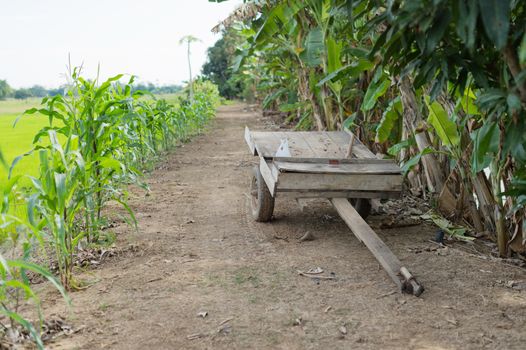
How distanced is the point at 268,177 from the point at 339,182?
2.33 ft

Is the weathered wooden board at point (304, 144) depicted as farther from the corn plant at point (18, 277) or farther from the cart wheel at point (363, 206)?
the corn plant at point (18, 277)

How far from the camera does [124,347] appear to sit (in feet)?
10.6

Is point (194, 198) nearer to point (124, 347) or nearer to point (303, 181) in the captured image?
point (303, 181)

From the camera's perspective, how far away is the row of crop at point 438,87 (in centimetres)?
245

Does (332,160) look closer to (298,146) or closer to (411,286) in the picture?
(298,146)

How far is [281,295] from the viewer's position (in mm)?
3967

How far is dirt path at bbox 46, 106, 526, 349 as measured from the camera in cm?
333

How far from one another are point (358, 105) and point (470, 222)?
11.4ft

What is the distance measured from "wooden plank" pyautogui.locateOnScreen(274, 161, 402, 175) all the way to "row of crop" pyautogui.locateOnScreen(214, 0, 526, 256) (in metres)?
0.28

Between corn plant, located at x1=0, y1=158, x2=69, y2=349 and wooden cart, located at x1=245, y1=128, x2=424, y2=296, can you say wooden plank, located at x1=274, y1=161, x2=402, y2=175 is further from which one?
corn plant, located at x1=0, y1=158, x2=69, y2=349

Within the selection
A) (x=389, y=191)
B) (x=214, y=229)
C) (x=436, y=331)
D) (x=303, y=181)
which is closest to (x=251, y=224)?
(x=214, y=229)

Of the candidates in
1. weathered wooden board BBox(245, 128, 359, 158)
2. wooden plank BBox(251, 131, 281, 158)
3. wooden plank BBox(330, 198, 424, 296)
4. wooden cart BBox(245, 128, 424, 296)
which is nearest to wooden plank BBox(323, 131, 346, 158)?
weathered wooden board BBox(245, 128, 359, 158)

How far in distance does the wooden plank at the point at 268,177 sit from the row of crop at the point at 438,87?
0.99 meters

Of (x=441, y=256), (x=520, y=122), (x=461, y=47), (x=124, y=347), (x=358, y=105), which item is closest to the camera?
(x=520, y=122)
